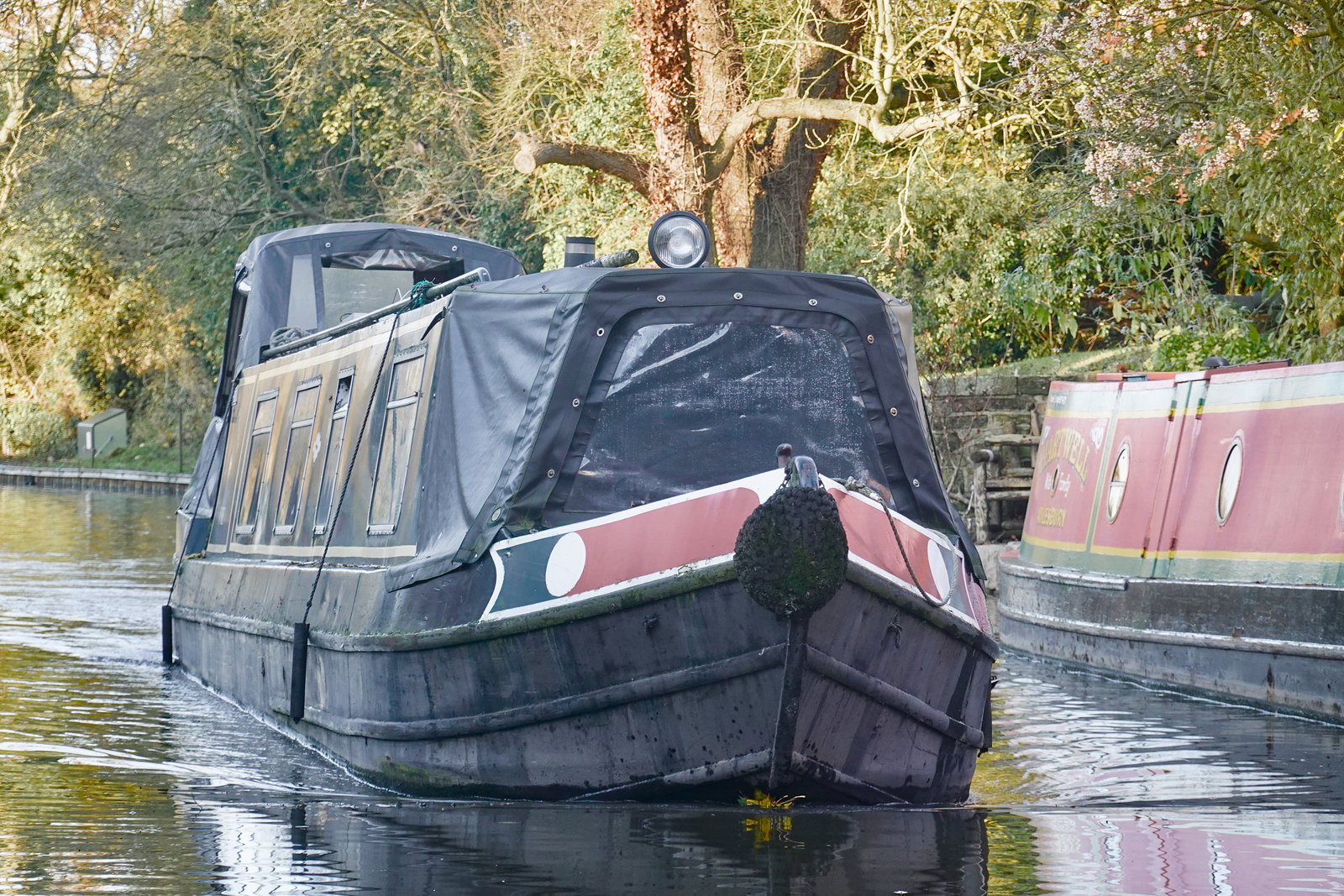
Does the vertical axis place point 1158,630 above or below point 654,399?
below

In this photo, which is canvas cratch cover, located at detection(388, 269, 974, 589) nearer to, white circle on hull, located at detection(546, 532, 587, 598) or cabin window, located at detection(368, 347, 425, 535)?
white circle on hull, located at detection(546, 532, 587, 598)

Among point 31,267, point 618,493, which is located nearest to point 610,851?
point 618,493

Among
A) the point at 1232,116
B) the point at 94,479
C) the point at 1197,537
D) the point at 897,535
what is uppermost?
the point at 1232,116

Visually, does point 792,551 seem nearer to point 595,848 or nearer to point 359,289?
point 595,848

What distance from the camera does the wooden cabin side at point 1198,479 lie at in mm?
10211

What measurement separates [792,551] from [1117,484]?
697 centimetres

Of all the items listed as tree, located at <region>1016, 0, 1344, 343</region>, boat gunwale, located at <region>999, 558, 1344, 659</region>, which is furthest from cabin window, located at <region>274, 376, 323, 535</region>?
tree, located at <region>1016, 0, 1344, 343</region>

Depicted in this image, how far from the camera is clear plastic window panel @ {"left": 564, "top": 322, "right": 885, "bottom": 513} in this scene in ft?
23.9

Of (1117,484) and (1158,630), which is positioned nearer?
(1158,630)

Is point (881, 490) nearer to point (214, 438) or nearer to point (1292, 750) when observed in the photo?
point (1292, 750)

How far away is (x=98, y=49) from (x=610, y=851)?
33357 mm

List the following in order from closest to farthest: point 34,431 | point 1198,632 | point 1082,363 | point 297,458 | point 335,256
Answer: point 297,458 → point 1198,632 → point 335,256 → point 1082,363 → point 34,431

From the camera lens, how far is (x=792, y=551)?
6133mm

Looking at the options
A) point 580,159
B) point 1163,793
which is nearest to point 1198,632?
point 1163,793
